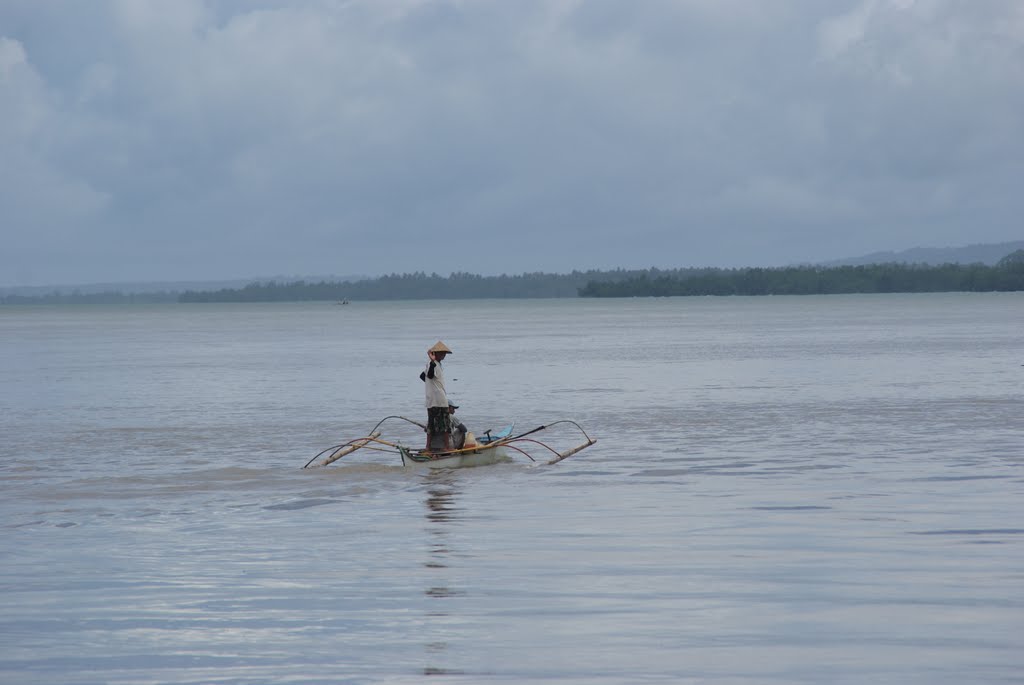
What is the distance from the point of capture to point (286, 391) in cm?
5441

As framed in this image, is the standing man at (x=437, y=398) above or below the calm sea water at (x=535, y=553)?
above

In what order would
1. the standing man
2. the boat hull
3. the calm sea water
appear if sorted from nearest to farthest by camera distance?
the calm sea water
the standing man
the boat hull

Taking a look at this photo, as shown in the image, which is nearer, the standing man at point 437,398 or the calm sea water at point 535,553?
the calm sea water at point 535,553

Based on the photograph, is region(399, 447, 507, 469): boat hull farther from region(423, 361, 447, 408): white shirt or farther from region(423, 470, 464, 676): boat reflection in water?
region(423, 361, 447, 408): white shirt

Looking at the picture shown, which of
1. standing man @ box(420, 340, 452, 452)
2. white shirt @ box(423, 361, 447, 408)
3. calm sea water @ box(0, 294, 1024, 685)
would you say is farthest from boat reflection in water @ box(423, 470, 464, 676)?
white shirt @ box(423, 361, 447, 408)

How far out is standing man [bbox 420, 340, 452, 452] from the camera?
24859mm

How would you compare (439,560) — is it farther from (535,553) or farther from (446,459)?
(446,459)

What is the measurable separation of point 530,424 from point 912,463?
603 inches

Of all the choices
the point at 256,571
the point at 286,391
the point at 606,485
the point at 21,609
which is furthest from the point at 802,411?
the point at 21,609

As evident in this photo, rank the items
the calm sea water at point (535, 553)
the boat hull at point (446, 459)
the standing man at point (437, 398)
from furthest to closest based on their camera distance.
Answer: the boat hull at point (446, 459)
the standing man at point (437, 398)
the calm sea water at point (535, 553)

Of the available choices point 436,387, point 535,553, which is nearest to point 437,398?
point 436,387

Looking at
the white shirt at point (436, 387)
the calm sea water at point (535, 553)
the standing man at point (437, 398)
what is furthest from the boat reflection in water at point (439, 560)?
the white shirt at point (436, 387)

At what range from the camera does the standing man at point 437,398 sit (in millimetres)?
24859

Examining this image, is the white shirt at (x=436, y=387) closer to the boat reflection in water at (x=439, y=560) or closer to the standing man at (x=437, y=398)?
the standing man at (x=437, y=398)
